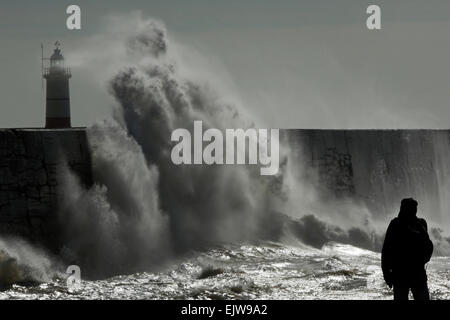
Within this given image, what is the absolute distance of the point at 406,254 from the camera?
8.18 m

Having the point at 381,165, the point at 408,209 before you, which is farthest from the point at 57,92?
the point at 408,209

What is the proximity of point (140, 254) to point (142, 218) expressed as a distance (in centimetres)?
97

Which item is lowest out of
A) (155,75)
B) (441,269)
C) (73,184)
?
(441,269)

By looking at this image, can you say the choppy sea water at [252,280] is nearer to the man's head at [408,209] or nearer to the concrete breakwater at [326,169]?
the concrete breakwater at [326,169]

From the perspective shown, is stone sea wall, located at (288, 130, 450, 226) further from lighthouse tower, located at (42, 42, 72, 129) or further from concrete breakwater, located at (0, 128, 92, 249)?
lighthouse tower, located at (42, 42, 72, 129)

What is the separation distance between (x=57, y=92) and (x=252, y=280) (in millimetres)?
17946

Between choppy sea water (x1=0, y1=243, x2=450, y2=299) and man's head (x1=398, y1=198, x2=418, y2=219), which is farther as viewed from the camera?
choppy sea water (x1=0, y1=243, x2=450, y2=299)

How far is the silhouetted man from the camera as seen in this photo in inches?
322

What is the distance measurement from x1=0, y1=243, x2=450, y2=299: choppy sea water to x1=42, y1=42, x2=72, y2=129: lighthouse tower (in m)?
13.3

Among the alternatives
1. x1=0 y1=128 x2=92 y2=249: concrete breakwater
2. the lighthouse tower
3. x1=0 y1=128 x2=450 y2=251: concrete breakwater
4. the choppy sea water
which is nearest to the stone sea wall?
x1=0 y1=128 x2=450 y2=251: concrete breakwater

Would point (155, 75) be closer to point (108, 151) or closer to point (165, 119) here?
point (165, 119)

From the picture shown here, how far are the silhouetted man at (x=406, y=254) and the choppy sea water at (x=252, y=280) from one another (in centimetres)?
313

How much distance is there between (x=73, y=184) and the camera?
15430mm
